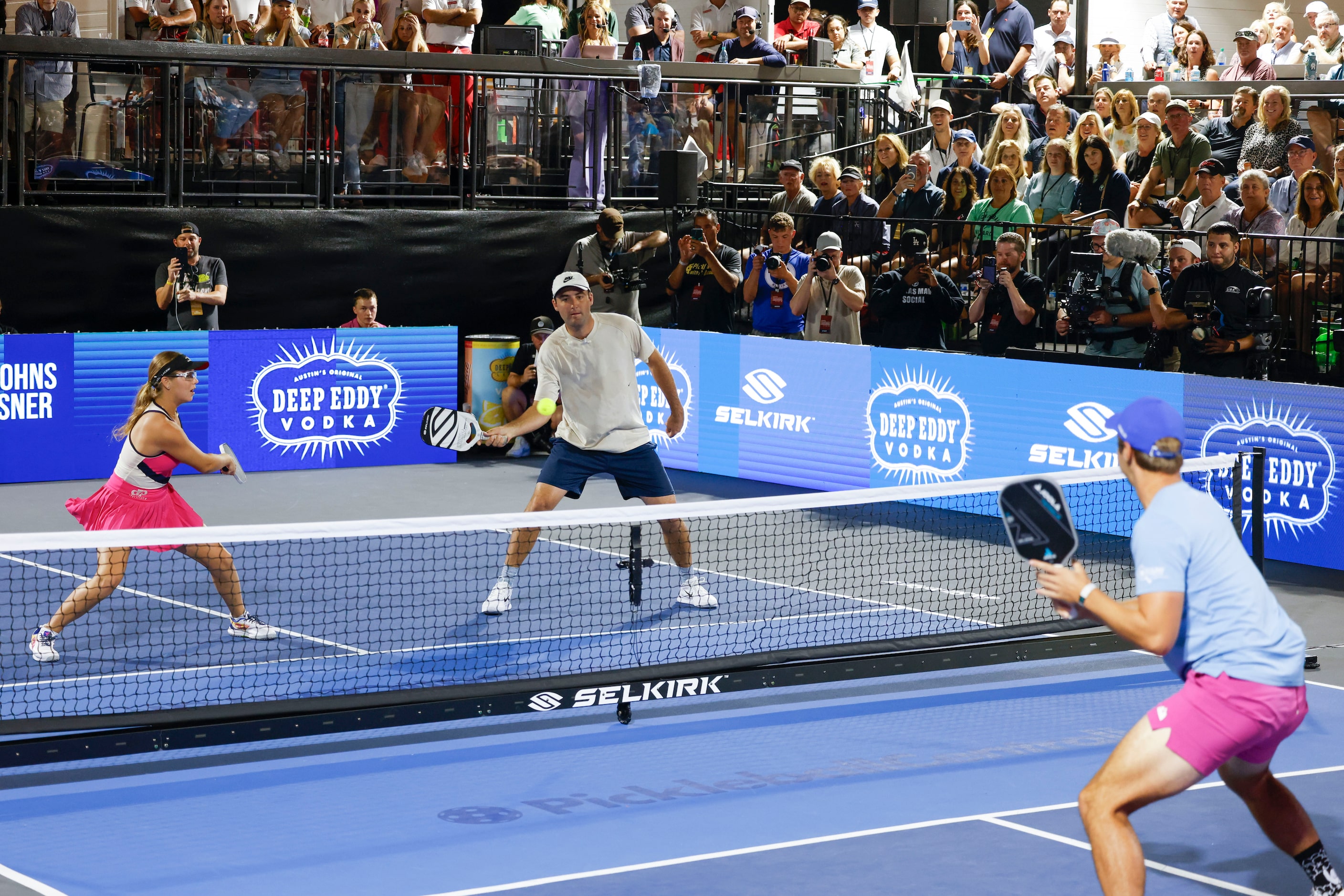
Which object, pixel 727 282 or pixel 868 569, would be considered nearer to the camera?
pixel 868 569

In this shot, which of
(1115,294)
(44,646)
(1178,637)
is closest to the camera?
(1178,637)

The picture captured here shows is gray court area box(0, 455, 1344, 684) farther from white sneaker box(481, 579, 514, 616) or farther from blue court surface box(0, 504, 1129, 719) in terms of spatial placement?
white sneaker box(481, 579, 514, 616)

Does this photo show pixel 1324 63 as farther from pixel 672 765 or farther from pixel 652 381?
pixel 672 765

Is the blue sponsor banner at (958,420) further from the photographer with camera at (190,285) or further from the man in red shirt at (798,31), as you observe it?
the man in red shirt at (798,31)

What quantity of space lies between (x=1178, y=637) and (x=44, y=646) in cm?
679

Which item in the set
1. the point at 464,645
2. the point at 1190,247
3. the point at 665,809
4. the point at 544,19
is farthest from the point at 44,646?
the point at 544,19

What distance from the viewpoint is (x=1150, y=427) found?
5410mm

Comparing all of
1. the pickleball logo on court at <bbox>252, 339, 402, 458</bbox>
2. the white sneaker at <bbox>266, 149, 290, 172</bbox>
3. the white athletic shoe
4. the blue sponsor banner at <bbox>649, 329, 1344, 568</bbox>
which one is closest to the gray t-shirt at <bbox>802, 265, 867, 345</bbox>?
the blue sponsor banner at <bbox>649, 329, 1344, 568</bbox>

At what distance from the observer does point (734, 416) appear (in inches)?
653

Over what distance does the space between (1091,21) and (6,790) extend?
2257 centimetres

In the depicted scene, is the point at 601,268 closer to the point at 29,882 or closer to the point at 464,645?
the point at 464,645

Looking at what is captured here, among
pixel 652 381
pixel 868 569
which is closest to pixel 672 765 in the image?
pixel 868 569

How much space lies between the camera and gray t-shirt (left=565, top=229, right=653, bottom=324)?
1783 centimetres

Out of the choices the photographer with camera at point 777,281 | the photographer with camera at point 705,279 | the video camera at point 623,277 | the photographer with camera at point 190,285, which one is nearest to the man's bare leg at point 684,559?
the photographer with camera at point 777,281
